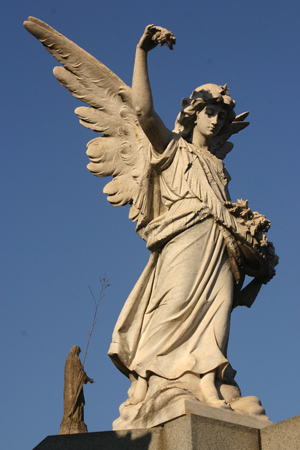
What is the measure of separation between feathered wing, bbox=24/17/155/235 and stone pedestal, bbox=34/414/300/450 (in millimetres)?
2949

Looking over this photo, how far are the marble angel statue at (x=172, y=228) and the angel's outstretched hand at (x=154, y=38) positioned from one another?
1 cm

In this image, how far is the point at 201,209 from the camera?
7883 mm

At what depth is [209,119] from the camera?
861cm

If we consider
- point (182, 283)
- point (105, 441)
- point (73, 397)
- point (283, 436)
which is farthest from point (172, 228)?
point (73, 397)

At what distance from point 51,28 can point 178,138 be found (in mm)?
2219

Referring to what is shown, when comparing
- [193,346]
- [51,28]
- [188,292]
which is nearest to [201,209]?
[188,292]

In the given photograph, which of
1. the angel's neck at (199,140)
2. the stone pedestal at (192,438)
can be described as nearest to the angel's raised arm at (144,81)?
the angel's neck at (199,140)

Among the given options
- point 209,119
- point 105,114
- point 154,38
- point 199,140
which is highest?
point 105,114

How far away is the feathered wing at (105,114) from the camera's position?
352 inches

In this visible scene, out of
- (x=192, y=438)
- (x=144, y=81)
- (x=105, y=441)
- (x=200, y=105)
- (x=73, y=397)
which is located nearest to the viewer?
(x=192, y=438)

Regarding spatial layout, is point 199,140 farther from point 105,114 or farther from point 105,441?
point 105,441

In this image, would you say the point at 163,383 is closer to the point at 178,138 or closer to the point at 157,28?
the point at 178,138

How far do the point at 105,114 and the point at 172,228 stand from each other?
209 centimetres

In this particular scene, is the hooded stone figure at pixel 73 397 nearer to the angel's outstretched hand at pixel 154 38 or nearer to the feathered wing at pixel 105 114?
the feathered wing at pixel 105 114
